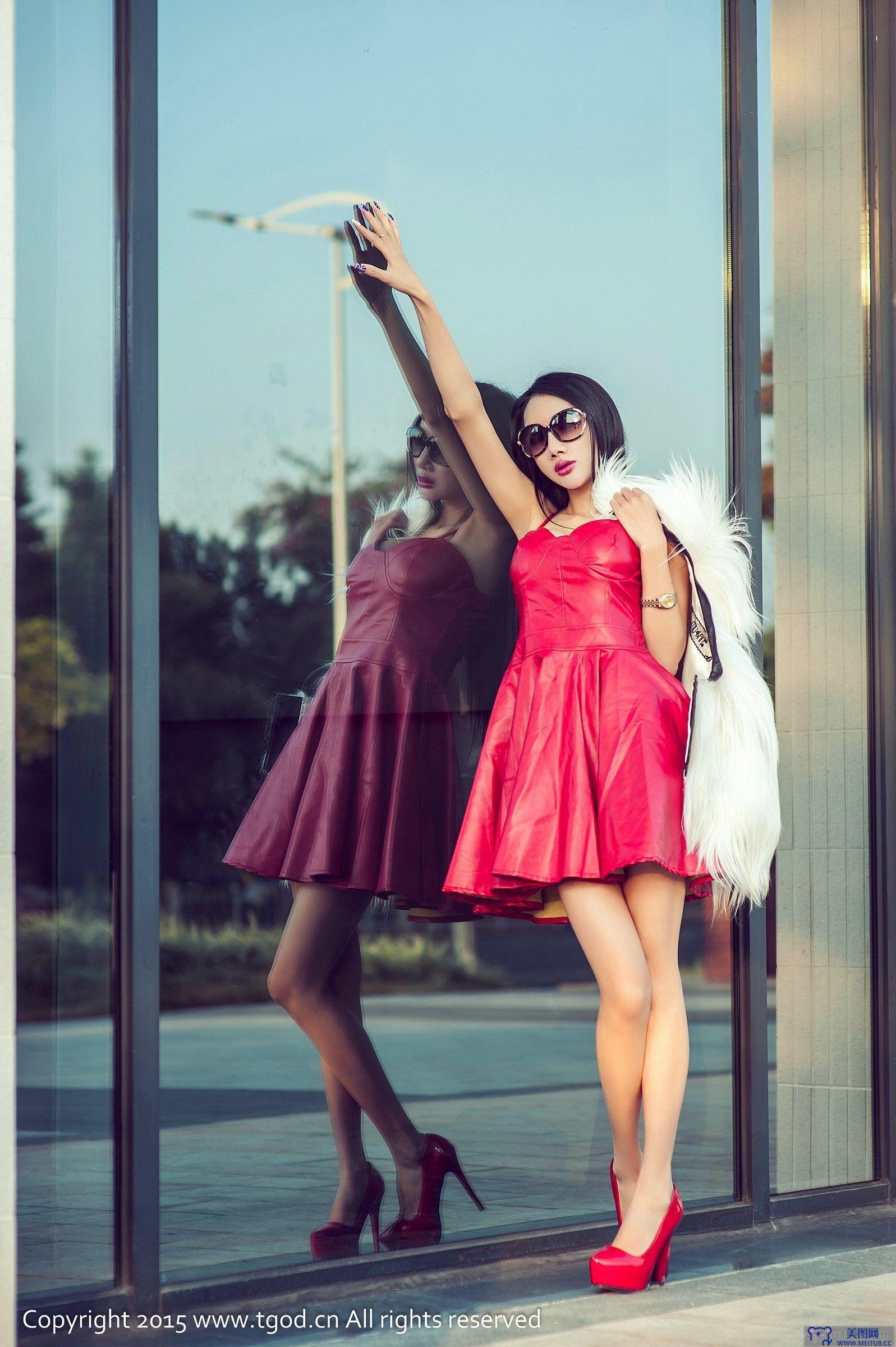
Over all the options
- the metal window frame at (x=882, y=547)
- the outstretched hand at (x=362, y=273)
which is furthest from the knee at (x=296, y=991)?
the metal window frame at (x=882, y=547)

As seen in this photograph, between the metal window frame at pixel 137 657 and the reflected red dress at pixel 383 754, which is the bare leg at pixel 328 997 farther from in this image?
the metal window frame at pixel 137 657

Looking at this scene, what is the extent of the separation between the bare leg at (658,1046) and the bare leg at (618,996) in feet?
0.09

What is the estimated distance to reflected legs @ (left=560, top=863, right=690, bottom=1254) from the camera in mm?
3010

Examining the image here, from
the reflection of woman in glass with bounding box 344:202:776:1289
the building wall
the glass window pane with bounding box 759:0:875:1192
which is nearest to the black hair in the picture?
the reflection of woman in glass with bounding box 344:202:776:1289

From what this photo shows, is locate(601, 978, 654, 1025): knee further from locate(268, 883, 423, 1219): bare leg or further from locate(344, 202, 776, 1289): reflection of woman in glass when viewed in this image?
locate(268, 883, 423, 1219): bare leg

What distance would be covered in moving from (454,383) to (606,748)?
886 millimetres

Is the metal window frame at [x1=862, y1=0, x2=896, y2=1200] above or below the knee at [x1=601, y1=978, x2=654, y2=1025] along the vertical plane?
above

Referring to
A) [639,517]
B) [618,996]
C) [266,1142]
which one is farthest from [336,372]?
[266,1142]

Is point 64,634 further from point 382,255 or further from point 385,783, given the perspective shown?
point 382,255

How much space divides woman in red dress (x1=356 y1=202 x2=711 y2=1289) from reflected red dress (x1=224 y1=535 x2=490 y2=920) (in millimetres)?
209

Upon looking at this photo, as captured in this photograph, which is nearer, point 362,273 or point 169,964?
point 169,964

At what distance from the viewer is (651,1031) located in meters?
3.09

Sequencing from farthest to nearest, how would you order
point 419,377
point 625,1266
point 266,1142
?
point 266,1142 → point 419,377 → point 625,1266

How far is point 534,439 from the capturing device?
337 cm
